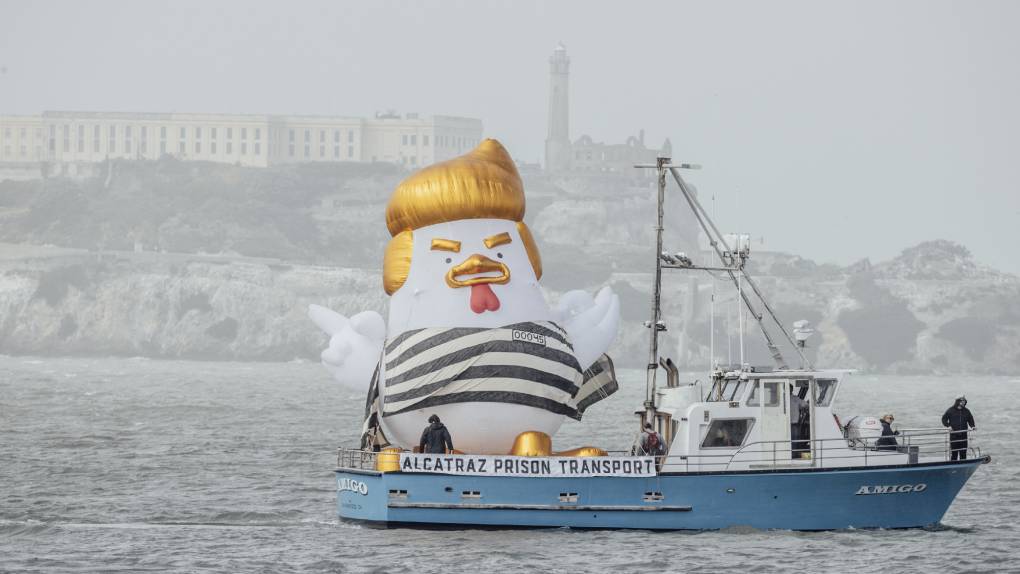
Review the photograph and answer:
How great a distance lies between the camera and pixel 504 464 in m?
31.5

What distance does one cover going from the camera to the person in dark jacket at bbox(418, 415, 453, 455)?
1256 inches

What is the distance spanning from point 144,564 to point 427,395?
553cm

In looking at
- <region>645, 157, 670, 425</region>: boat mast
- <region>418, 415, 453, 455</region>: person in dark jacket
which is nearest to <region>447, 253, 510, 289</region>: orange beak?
<region>418, 415, 453, 455</region>: person in dark jacket

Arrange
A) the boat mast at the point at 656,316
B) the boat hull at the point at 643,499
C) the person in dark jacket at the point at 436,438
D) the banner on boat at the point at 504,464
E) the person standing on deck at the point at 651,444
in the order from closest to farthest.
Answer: the banner on boat at the point at 504,464 → the boat hull at the point at 643,499 → the person in dark jacket at the point at 436,438 → the person standing on deck at the point at 651,444 → the boat mast at the point at 656,316

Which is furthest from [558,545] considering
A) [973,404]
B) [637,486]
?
[973,404]

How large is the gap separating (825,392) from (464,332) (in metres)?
6.57

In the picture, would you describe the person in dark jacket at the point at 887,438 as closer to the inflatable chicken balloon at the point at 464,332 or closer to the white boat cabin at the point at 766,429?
the white boat cabin at the point at 766,429

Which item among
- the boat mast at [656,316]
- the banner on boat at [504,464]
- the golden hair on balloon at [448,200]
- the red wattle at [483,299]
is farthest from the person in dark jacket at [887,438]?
the red wattle at [483,299]

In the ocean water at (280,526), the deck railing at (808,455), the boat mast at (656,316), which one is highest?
the boat mast at (656,316)

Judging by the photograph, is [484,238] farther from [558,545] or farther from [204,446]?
[204,446]

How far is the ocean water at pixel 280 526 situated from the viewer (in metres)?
30.5

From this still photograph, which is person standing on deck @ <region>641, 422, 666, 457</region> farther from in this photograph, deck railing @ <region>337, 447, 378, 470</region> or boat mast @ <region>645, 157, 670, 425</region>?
deck railing @ <region>337, 447, 378, 470</region>

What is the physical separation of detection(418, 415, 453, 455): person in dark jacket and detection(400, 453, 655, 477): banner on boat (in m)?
0.40

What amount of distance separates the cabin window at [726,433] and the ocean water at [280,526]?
155 centimetres
